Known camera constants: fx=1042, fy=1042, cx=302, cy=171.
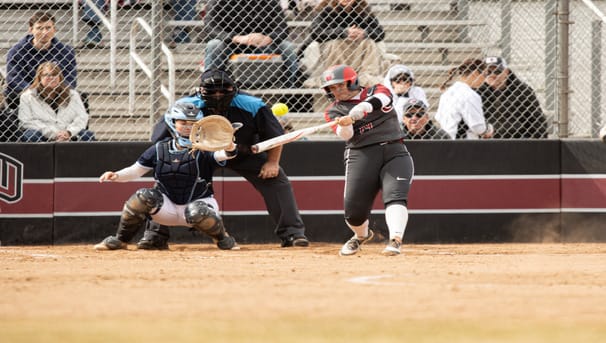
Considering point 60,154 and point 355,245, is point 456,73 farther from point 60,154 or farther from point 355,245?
point 60,154

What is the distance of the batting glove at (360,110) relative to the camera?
889cm

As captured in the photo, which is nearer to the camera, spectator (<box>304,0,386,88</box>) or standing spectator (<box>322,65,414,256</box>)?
standing spectator (<box>322,65,414,256</box>)

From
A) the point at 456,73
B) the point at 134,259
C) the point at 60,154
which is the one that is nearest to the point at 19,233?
the point at 60,154

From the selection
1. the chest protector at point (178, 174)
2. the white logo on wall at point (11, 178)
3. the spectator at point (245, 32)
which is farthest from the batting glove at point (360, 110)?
Result: the white logo on wall at point (11, 178)

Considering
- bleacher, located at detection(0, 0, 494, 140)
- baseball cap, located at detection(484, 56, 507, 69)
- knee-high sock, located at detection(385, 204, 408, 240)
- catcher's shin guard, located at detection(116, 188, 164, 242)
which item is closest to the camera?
knee-high sock, located at detection(385, 204, 408, 240)

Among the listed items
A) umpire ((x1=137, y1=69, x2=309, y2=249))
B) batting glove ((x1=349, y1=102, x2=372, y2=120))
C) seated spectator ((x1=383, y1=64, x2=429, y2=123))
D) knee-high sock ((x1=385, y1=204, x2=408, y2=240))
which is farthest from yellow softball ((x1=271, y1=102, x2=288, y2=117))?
knee-high sock ((x1=385, y1=204, x2=408, y2=240))

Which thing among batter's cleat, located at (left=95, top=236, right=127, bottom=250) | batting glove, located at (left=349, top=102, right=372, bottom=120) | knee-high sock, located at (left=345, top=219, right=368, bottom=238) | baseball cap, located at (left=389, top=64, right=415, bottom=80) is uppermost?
baseball cap, located at (left=389, top=64, right=415, bottom=80)

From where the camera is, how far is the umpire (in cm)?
1037

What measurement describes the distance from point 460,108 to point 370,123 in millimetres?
2692

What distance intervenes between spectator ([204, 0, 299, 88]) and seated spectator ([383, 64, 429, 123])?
3.68 feet

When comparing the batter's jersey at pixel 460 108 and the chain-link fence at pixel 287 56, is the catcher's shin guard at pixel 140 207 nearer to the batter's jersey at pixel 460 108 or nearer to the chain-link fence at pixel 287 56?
the chain-link fence at pixel 287 56

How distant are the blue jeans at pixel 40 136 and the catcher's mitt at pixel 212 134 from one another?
207cm

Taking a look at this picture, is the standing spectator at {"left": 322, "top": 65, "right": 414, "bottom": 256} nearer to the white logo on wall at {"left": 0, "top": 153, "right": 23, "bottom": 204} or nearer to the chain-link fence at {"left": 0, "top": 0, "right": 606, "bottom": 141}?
the chain-link fence at {"left": 0, "top": 0, "right": 606, "bottom": 141}

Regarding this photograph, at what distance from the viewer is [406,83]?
1172 centimetres
